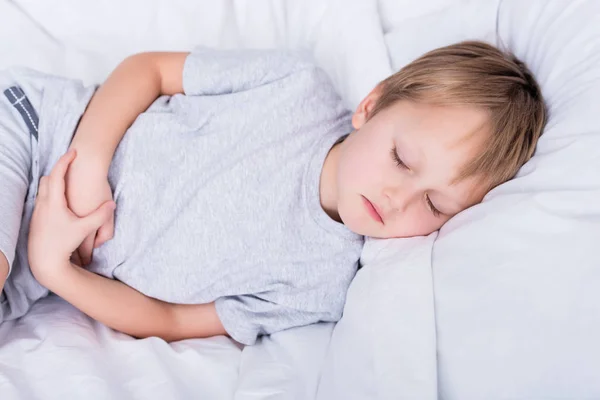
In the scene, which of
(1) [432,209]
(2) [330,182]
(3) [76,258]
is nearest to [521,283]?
(1) [432,209]

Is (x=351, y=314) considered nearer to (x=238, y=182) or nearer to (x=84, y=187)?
(x=238, y=182)

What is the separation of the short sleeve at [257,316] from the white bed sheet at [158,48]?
0.05ft

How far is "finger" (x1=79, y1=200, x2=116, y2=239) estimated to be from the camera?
0.90m

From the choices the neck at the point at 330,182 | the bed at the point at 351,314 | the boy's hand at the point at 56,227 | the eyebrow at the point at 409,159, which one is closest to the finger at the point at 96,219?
the boy's hand at the point at 56,227

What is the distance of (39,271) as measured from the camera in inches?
35.1

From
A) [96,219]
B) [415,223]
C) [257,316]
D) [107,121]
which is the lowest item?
[257,316]

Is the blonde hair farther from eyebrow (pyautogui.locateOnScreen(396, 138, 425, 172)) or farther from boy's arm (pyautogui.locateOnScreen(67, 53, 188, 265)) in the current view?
boy's arm (pyautogui.locateOnScreen(67, 53, 188, 265))

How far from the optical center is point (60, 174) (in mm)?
901

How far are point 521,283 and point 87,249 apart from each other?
656 mm

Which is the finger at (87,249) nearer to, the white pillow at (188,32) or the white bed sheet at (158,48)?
the white bed sheet at (158,48)

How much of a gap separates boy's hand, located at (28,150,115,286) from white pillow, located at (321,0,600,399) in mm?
406

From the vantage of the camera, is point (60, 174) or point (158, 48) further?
point (158, 48)

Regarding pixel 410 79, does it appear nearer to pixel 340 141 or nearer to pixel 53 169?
pixel 340 141

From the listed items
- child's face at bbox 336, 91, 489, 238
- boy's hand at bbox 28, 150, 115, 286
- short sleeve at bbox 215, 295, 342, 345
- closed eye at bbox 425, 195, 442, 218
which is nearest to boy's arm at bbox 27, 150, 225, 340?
boy's hand at bbox 28, 150, 115, 286
